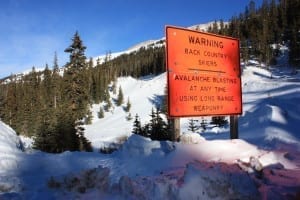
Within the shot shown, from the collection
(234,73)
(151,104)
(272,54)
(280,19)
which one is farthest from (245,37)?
(234,73)

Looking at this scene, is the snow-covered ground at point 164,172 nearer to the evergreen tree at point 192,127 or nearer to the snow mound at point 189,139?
the snow mound at point 189,139

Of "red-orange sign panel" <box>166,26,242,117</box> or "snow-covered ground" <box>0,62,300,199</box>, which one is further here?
"red-orange sign panel" <box>166,26,242,117</box>

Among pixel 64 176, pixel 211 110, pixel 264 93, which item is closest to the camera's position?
pixel 64 176

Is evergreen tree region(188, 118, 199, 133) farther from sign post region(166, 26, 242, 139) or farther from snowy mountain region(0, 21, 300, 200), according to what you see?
sign post region(166, 26, 242, 139)

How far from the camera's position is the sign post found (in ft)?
26.5

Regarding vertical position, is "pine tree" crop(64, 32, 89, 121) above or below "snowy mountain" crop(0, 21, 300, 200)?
above

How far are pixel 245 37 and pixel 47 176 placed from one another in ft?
315

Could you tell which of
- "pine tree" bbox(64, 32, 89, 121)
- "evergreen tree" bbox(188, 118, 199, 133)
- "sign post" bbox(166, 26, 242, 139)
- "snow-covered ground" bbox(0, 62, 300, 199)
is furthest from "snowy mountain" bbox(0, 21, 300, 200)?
"pine tree" bbox(64, 32, 89, 121)

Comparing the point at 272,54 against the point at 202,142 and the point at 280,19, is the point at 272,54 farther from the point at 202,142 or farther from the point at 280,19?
the point at 202,142

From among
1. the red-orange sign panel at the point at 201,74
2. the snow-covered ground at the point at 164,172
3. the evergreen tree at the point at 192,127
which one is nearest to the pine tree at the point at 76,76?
the evergreen tree at the point at 192,127

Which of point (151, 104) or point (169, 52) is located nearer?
point (169, 52)

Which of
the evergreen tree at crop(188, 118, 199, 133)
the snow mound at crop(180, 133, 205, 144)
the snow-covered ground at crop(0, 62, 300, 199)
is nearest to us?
the snow-covered ground at crop(0, 62, 300, 199)

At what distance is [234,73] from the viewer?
31.0ft

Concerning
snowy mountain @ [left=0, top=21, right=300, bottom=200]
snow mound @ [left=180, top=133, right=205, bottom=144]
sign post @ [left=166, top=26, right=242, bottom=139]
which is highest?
sign post @ [left=166, top=26, right=242, bottom=139]
